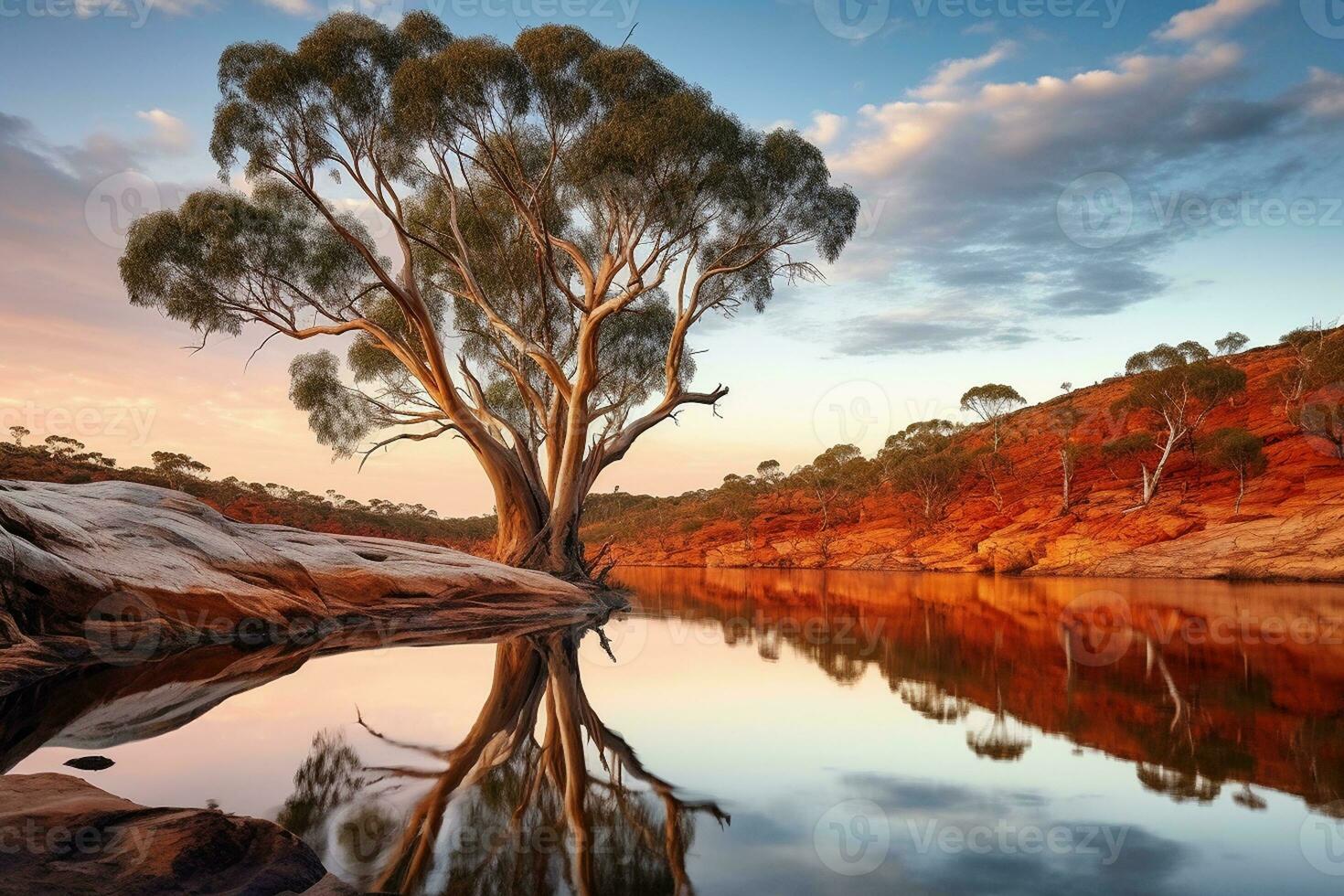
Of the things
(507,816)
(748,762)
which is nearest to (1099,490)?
(748,762)

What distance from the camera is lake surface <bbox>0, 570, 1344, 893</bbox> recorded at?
3.16m

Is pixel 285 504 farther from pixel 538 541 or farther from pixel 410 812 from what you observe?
pixel 410 812

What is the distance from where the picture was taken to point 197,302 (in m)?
17.6

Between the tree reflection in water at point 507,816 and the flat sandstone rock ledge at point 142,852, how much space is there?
10.1 inches

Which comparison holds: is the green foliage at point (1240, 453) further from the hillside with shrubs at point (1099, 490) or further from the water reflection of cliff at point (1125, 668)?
the water reflection of cliff at point (1125, 668)

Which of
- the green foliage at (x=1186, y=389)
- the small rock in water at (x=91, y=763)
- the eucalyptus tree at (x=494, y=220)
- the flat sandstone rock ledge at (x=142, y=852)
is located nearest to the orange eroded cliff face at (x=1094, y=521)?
the green foliage at (x=1186, y=389)

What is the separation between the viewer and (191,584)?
30.2 feet

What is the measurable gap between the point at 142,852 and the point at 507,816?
4.76 feet

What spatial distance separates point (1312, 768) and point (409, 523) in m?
64.6

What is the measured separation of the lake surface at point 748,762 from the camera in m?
3.16

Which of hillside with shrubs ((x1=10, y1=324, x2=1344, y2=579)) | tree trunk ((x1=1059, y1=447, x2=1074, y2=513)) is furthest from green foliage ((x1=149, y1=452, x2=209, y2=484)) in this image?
tree trunk ((x1=1059, y1=447, x2=1074, y2=513))

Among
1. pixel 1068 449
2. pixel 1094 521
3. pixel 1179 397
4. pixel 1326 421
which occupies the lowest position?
pixel 1094 521

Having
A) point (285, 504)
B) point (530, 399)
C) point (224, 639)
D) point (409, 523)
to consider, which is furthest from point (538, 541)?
point (409, 523)

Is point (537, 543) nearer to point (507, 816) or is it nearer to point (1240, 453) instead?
point (507, 816)
